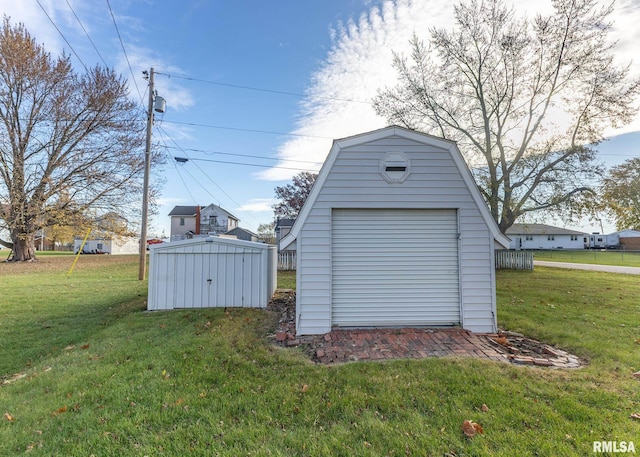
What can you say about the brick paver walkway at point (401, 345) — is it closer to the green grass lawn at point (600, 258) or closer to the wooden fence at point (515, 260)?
the wooden fence at point (515, 260)

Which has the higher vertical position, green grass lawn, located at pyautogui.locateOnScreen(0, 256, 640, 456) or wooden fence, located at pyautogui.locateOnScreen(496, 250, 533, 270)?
wooden fence, located at pyautogui.locateOnScreen(496, 250, 533, 270)

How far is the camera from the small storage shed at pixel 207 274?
712cm

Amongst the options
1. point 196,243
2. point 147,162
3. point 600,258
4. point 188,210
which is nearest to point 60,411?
point 196,243

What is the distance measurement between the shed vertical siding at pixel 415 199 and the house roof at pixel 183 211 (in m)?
A: 37.6

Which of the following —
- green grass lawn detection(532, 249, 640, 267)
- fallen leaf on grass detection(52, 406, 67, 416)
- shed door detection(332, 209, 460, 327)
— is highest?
shed door detection(332, 209, 460, 327)

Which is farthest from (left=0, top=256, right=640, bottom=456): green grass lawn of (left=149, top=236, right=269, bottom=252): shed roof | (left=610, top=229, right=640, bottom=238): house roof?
(left=610, top=229, right=640, bottom=238): house roof

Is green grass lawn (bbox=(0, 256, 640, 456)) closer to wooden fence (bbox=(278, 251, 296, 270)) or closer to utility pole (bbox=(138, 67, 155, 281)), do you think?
utility pole (bbox=(138, 67, 155, 281))

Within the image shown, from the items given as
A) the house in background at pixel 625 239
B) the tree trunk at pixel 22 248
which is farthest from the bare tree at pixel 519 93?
the house in background at pixel 625 239

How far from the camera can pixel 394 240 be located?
5.62 m

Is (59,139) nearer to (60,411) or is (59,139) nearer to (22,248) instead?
(22,248)

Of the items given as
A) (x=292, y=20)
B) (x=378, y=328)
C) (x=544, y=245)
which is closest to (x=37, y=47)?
(x=292, y=20)

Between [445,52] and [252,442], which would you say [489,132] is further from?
[252,442]

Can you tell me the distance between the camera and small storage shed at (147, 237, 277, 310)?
280 inches

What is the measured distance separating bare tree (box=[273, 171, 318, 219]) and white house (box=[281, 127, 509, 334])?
2785cm
